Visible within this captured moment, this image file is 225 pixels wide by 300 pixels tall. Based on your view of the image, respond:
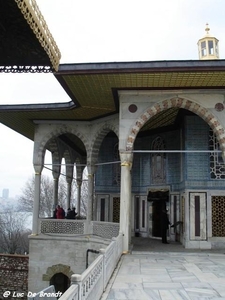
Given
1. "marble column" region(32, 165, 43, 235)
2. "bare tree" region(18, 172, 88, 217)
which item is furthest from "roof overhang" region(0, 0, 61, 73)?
"bare tree" region(18, 172, 88, 217)

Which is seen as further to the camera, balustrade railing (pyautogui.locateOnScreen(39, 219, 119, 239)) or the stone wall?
the stone wall

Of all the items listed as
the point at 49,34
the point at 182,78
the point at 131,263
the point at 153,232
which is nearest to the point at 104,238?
the point at 131,263

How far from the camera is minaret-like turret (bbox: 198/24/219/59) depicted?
47.6 feet

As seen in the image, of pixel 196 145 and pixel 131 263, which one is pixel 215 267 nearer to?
pixel 131 263

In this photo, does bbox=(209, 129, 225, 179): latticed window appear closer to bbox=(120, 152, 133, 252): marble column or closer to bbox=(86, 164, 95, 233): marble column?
bbox=(120, 152, 133, 252): marble column

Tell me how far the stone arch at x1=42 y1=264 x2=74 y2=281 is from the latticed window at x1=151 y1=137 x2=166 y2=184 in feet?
13.4

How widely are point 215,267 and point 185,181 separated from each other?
3416 mm

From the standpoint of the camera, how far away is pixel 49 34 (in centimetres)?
416

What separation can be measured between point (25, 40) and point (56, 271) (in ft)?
26.0

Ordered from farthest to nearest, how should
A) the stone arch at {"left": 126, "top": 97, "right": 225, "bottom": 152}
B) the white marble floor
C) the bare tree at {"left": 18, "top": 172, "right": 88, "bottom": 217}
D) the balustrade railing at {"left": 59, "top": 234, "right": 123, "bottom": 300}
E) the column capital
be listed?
the bare tree at {"left": 18, "top": 172, "right": 88, "bottom": 217} → the column capital → the stone arch at {"left": 126, "top": 97, "right": 225, "bottom": 152} → the white marble floor → the balustrade railing at {"left": 59, "top": 234, "right": 123, "bottom": 300}

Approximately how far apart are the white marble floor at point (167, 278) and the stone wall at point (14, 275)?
8.29m

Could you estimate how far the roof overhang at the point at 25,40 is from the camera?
11.5 ft

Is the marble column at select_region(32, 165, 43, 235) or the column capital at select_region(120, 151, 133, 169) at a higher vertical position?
the column capital at select_region(120, 151, 133, 169)

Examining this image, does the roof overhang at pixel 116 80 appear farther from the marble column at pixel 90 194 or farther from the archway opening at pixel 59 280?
the archway opening at pixel 59 280
